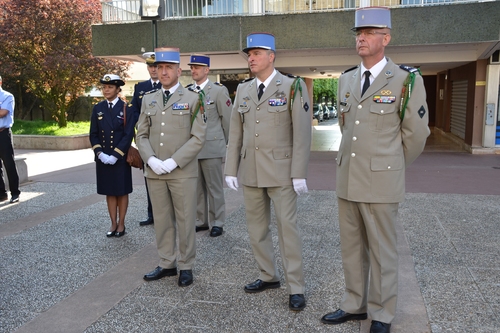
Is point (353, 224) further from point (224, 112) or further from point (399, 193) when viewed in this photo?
point (224, 112)

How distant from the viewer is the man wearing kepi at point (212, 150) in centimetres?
621

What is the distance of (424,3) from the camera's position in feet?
41.5

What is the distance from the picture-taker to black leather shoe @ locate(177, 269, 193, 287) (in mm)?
4438

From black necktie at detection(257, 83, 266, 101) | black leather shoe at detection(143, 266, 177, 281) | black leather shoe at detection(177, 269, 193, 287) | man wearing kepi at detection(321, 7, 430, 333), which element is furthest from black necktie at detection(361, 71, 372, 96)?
black leather shoe at detection(143, 266, 177, 281)

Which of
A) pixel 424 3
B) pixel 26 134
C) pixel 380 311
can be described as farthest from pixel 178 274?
pixel 26 134

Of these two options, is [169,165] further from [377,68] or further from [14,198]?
[14,198]

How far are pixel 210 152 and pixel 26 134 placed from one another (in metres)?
13.7

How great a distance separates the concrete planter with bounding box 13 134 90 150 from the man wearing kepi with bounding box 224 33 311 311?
44.7 ft

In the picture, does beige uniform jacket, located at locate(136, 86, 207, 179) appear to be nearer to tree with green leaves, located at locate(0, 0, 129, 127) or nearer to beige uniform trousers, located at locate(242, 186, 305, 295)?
beige uniform trousers, located at locate(242, 186, 305, 295)

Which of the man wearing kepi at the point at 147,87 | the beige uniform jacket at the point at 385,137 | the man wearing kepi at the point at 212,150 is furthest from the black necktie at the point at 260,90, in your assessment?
the man wearing kepi at the point at 147,87

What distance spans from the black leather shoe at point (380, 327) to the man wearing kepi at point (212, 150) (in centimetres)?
295

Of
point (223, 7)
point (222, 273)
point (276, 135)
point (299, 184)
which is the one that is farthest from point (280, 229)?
point (223, 7)

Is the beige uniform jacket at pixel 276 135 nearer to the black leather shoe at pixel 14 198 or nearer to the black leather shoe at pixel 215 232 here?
the black leather shoe at pixel 215 232

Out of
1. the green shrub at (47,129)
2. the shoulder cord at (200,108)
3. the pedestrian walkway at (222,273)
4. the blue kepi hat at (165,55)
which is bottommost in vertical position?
the pedestrian walkway at (222,273)
